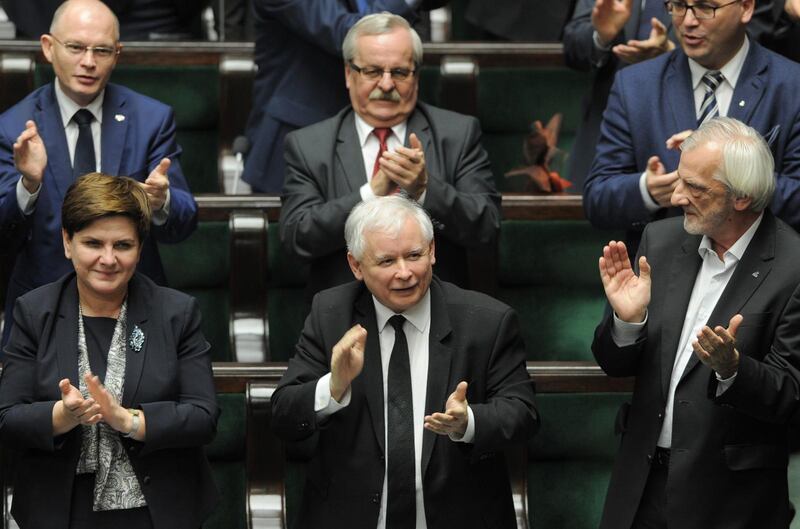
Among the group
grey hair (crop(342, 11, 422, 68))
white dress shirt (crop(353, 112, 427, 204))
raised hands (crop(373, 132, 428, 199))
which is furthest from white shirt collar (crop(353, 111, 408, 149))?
raised hands (crop(373, 132, 428, 199))

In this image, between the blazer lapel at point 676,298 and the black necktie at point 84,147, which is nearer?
the blazer lapel at point 676,298

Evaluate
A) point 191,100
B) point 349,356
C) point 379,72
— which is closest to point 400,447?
point 349,356

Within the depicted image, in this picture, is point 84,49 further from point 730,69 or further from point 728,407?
point 728,407

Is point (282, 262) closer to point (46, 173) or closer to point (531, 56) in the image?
point (46, 173)

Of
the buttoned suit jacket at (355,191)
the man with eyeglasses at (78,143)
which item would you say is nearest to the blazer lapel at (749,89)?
the buttoned suit jacket at (355,191)

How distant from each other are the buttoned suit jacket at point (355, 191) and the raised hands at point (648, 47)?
0.38m

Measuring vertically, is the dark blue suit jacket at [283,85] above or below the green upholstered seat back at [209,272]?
above

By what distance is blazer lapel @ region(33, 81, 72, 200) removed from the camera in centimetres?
319

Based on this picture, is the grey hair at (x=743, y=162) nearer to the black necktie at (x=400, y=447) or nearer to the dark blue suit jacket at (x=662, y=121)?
the dark blue suit jacket at (x=662, y=121)

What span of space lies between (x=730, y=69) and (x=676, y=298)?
0.67 meters

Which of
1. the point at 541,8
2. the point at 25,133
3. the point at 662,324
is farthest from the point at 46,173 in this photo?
the point at 541,8

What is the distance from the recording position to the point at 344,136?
10.7ft

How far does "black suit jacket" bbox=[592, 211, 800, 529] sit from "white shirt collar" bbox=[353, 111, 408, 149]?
74cm

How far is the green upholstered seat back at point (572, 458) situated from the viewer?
327cm
